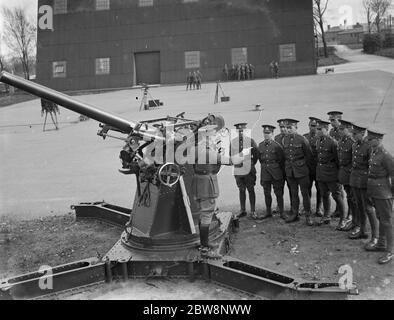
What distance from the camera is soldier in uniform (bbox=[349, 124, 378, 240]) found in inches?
256

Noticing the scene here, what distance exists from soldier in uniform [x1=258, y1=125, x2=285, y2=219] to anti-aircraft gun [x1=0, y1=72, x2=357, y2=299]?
1492 mm

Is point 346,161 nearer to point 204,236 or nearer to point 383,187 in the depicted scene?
point 383,187

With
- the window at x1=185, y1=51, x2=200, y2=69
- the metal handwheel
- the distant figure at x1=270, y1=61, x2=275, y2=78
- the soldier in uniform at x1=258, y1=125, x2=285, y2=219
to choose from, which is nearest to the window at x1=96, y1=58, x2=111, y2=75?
the window at x1=185, y1=51, x2=200, y2=69

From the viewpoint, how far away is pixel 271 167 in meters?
8.00

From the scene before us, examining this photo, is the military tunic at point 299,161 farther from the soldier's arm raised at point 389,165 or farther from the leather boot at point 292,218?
the soldier's arm raised at point 389,165

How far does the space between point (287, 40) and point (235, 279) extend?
107 ft

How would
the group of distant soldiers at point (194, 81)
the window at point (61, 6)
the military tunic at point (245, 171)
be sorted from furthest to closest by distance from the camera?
1. the window at point (61, 6)
2. the group of distant soldiers at point (194, 81)
3. the military tunic at point (245, 171)

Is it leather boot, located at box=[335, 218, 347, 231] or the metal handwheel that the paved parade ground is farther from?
the metal handwheel

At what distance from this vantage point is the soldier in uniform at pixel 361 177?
6.50 metres

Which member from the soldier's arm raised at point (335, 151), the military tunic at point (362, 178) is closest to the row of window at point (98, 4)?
the soldier's arm raised at point (335, 151)

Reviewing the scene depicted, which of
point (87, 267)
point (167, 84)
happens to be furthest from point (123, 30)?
point (87, 267)

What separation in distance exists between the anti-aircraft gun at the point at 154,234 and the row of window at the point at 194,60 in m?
30.7

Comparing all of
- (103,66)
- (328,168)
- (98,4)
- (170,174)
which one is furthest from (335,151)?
(98,4)

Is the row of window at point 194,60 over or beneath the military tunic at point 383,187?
over
